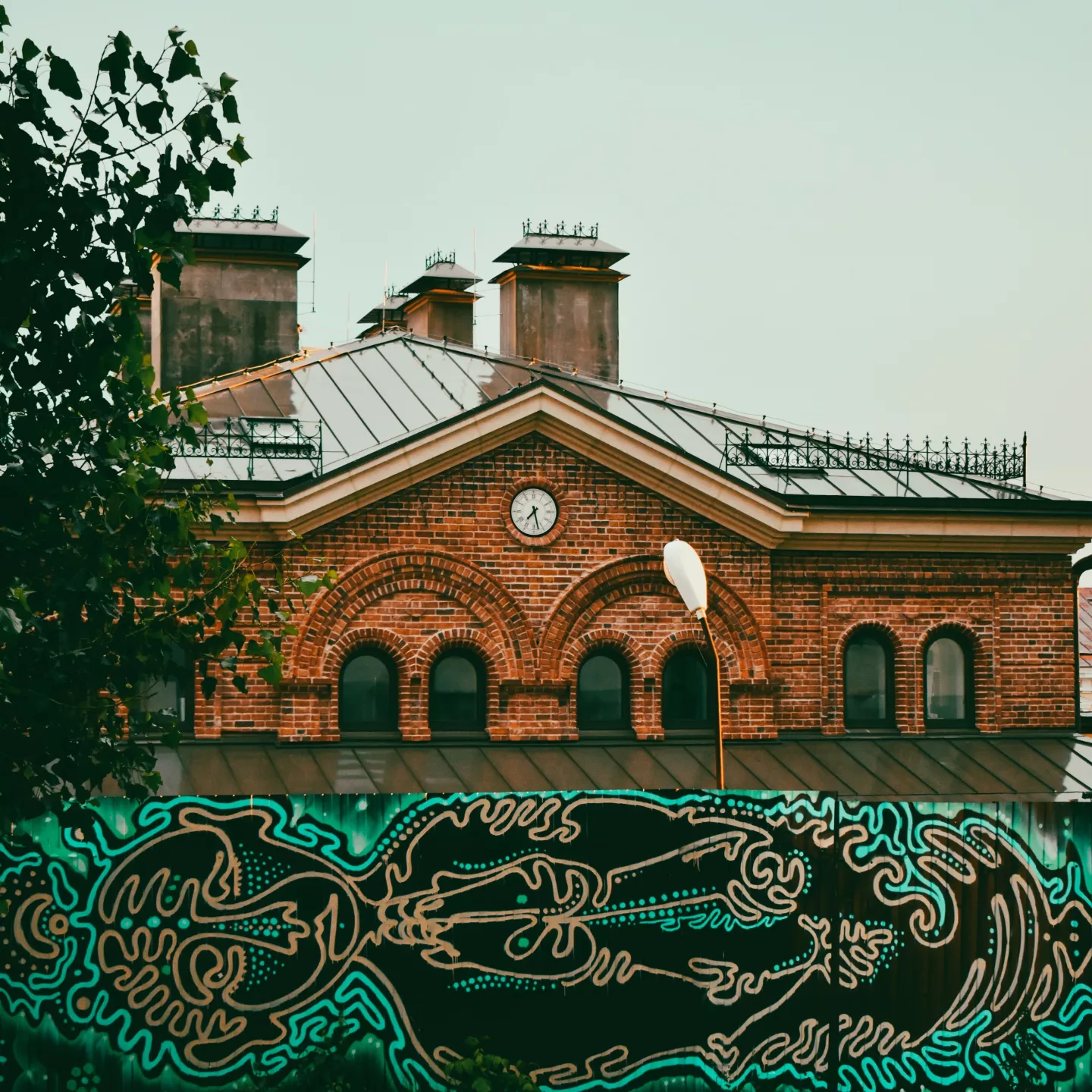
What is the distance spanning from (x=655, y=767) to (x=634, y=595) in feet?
6.92

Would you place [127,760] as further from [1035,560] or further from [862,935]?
[1035,560]

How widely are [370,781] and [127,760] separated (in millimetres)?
9309

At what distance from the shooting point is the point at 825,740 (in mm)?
20562

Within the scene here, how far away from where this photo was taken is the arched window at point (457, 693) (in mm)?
19656

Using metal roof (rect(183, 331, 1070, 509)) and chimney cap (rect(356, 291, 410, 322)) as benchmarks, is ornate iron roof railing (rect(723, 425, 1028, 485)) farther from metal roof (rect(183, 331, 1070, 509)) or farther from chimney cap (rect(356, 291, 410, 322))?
chimney cap (rect(356, 291, 410, 322))

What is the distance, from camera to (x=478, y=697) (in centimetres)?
1977

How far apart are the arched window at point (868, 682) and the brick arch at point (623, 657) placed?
108 inches

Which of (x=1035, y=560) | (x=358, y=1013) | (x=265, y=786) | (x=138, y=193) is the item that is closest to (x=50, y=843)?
(x=358, y=1013)

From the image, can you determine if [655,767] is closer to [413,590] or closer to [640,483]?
[640,483]

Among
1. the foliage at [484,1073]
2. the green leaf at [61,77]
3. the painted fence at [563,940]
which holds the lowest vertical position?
the foliage at [484,1073]

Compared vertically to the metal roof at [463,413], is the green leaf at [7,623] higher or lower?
lower

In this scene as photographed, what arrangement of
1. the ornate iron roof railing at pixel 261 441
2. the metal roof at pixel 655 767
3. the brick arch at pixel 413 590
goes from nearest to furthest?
the metal roof at pixel 655 767, the brick arch at pixel 413 590, the ornate iron roof railing at pixel 261 441

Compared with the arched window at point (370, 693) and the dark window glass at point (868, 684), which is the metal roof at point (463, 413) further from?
the arched window at point (370, 693)

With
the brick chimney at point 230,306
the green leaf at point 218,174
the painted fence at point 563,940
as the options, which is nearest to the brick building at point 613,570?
the brick chimney at point 230,306
